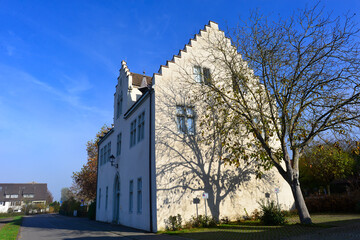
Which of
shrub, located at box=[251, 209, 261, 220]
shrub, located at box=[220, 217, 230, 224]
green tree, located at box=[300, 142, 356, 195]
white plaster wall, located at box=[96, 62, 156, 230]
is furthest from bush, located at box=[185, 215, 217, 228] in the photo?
green tree, located at box=[300, 142, 356, 195]

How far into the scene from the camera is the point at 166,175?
14414 mm

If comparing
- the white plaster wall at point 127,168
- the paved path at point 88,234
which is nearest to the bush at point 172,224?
the paved path at point 88,234

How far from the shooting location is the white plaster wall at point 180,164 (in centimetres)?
1421

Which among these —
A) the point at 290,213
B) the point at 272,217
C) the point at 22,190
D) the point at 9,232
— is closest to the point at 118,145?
the point at 9,232

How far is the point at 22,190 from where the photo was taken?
9375 cm

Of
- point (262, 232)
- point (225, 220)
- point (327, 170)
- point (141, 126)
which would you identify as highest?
point (141, 126)

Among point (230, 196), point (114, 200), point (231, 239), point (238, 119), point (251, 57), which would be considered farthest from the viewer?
point (114, 200)

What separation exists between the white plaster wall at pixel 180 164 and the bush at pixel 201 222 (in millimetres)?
317

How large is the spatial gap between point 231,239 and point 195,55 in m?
12.4

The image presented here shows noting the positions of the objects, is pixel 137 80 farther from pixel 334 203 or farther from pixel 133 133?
pixel 334 203

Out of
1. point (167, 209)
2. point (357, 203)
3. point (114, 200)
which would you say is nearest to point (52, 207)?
point (114, 200)

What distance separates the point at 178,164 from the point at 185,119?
300cm

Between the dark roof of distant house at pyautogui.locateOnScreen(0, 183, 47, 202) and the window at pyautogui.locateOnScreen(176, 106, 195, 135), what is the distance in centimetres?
9645

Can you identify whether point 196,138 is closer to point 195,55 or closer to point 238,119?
point 238,119
